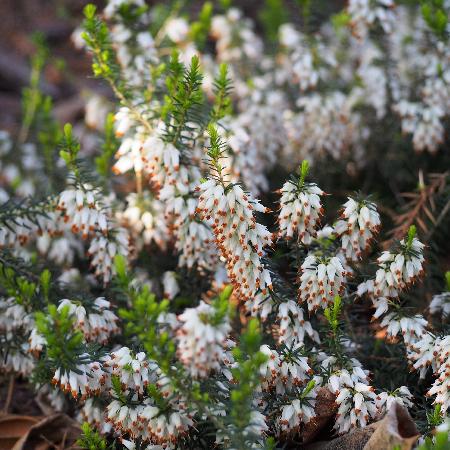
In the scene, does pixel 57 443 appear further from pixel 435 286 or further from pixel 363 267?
pixel 435 286

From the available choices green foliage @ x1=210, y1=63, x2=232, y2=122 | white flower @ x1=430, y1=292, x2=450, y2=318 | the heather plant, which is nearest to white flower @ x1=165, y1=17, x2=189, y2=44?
the heather plant

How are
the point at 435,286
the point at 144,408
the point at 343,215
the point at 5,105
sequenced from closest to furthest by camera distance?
the point at 144,408 < the point at 343,215 < the point at 435,286 < the point at 5,105

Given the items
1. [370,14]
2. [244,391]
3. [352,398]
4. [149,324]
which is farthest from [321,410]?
[370,14]

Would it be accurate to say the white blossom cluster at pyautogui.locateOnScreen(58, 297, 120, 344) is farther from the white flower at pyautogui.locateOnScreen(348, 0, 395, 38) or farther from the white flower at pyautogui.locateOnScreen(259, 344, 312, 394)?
the white flower at pyautogui.locateOnScreen(348, 0, 395, 38)

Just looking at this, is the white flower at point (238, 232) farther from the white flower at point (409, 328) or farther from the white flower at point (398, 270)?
the white flower at point (409, 328)

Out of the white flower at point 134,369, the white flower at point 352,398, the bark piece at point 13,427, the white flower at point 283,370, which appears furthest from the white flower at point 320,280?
the bark piece at point 13,427

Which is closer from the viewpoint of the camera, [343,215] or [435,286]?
[343,215]

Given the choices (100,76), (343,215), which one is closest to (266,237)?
(343,215)
